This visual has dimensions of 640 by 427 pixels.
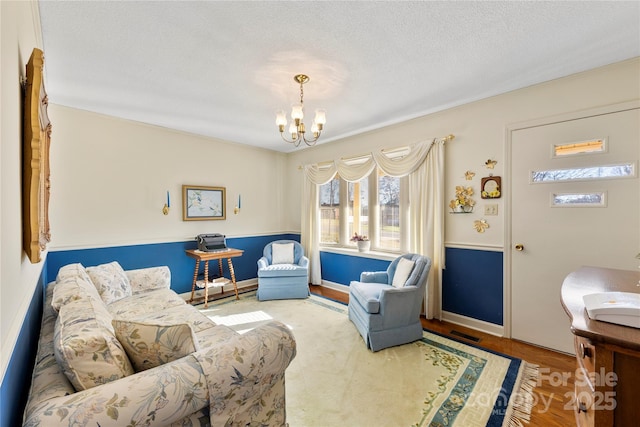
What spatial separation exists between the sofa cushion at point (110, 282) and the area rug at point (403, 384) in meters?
1.22

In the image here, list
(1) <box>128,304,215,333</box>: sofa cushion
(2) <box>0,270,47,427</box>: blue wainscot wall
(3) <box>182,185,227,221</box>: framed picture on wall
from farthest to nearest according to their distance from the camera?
(3) <box>182,185,227,221</box>: framed picture on wall, (1) <box>128,304,215,333</box>: sofa cushion, (2) <box>0,270,47,427</box>: blue wainscot wall

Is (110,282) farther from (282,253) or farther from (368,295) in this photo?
(368,295)

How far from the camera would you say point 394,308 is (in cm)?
253

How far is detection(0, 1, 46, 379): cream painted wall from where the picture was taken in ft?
2.78

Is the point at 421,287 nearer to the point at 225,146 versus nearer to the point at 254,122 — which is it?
the point at 254,122

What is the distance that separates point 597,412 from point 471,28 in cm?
205

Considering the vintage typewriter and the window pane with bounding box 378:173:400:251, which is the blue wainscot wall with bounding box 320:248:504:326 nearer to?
the window pane with bounding box 378:173:400:251

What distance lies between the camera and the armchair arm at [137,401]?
2.71 ft

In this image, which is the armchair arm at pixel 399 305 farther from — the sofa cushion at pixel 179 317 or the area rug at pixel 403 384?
the sofa cushion at pixel 179 317

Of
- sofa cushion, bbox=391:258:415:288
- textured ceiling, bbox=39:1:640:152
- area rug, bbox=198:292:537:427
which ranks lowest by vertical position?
area rug, bbox=198:292:537:427

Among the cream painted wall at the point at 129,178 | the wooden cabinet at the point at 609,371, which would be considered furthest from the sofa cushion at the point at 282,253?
the wooden cabinet at the point at 609,371

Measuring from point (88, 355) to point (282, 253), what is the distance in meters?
3.35

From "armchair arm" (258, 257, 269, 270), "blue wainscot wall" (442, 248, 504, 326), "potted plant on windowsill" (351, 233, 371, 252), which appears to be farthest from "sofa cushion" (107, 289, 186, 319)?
"blue wainscot wall" (442, 248, 504, 326)

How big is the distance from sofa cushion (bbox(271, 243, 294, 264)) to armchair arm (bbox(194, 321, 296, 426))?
2.96 meters
